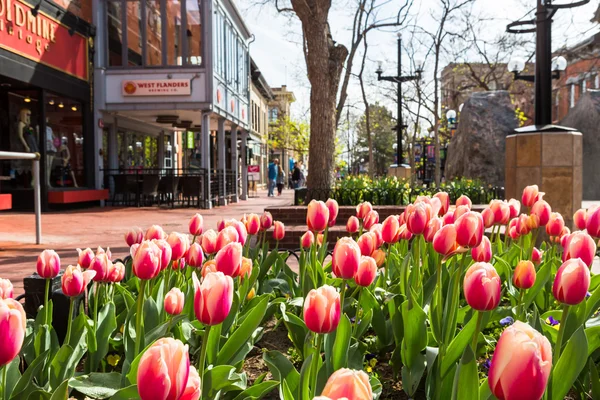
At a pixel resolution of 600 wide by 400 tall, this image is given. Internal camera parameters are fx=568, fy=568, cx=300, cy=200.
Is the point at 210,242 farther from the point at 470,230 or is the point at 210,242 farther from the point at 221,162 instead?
the point at 221,162

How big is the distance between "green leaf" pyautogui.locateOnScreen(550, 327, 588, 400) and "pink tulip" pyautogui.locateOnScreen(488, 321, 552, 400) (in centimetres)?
39

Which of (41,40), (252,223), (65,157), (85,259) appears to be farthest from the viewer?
(65,157)

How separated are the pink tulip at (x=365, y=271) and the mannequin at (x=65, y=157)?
53.2 ft

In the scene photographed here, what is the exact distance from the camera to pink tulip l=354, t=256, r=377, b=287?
5.51ft

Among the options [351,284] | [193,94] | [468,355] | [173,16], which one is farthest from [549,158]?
[173,16]

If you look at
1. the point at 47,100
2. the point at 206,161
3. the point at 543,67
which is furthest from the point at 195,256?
the point at 206,161

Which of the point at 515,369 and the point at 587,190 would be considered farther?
the point at 587,190

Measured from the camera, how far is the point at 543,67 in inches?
283

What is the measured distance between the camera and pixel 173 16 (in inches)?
718

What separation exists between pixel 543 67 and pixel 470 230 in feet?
20.7

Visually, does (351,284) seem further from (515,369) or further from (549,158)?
(549,158)

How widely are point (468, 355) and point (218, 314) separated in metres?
0.50

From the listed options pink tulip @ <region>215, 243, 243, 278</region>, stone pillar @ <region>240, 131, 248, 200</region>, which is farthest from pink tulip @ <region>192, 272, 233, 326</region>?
stone pillar @ <region>240, 131, 248, 200</region>

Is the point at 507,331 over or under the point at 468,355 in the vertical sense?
over
